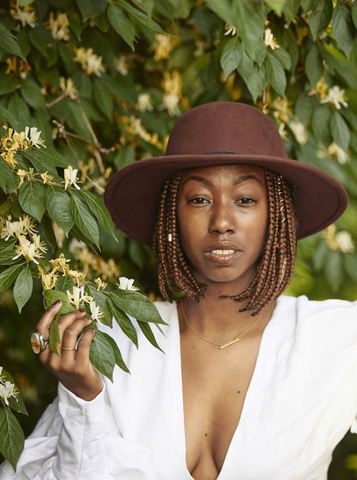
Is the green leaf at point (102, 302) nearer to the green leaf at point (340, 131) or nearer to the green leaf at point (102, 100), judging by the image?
the green leaf at point (102, 100)

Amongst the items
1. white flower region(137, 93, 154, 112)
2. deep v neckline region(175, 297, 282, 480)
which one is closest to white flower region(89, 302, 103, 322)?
deep v neckline region(175, 297, 282, 480)

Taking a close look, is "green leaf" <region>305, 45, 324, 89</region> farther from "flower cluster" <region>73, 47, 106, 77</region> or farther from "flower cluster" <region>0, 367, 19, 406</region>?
"flower cluster" <region>0, 367, 19, 406</region>

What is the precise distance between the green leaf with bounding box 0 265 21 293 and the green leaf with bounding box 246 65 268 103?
1.00 metres

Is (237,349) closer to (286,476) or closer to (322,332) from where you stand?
(322,332)

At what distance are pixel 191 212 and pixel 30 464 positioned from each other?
3.18 feet

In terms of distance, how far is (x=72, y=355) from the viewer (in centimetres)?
129

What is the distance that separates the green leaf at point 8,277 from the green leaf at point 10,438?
367 millimetres

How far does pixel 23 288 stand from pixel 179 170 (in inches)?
29.9

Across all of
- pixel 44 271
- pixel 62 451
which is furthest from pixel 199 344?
pixel 44 271

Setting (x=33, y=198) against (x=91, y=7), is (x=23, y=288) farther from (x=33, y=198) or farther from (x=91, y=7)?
(x=91, y=7)

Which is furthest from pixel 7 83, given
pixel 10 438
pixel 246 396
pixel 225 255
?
pixel 246 396

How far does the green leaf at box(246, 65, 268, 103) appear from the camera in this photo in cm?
175

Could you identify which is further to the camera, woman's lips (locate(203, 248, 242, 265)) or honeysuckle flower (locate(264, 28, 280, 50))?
honeysuckle flower (locate(264, 28, 280, 50))

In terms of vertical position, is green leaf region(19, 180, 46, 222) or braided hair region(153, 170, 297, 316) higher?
green leaf region(19, 180, 46, 222)
